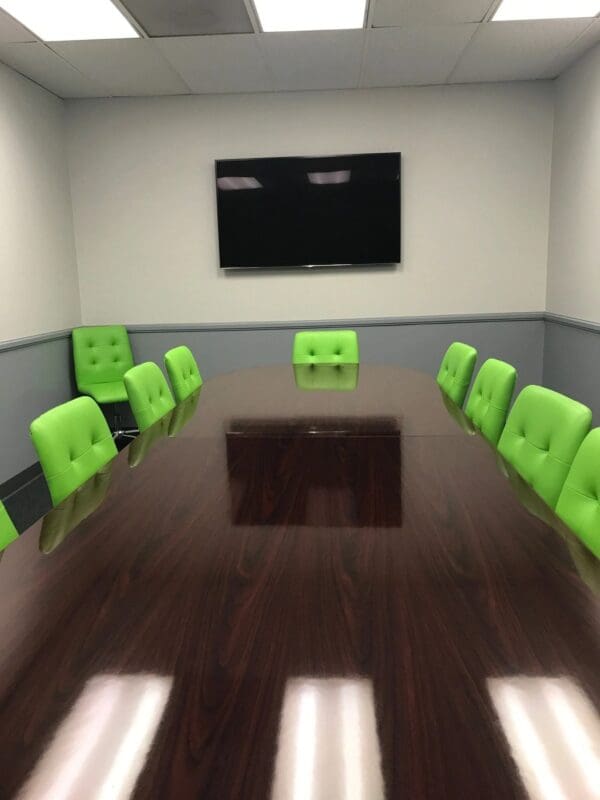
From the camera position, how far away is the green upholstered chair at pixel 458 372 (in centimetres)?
273

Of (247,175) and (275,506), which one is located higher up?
(247,175)

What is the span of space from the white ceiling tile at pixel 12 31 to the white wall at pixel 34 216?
16.5 inches

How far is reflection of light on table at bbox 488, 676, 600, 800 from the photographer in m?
0.58

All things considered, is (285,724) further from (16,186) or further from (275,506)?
(16,186)

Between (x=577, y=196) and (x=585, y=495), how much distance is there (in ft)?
11.0

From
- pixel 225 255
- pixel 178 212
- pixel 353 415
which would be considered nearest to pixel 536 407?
pixel 353 415

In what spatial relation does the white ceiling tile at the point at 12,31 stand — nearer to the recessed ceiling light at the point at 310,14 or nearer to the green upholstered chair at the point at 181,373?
the recessed ceiling light at the point at 310,14

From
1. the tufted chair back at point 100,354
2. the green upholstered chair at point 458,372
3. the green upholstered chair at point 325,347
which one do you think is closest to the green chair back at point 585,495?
the green upholstered chair at point 458,372

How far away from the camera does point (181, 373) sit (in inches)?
115

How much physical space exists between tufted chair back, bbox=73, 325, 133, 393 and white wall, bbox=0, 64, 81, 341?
0.19 metres

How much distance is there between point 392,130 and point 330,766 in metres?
4.53

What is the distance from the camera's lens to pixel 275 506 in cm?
129

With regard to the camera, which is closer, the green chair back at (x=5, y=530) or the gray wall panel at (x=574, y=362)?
the green chair back at (x=5, y=530)

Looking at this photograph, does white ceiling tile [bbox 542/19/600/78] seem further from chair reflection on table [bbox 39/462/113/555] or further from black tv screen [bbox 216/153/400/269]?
chair reflection on table [bbox 39/462/113/555]
